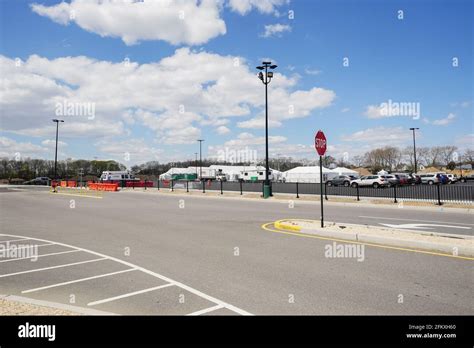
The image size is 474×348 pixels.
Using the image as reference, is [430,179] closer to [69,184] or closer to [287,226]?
[287,226]

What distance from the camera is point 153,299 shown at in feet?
16.8

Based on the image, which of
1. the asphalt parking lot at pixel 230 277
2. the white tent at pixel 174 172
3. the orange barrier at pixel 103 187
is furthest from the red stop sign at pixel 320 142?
the white tent at pixel 174 172

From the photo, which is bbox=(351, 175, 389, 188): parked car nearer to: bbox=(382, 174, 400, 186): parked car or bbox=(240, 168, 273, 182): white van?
bbox=(382, 174, 400, 186): parked car

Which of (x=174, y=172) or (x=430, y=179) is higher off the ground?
(x=174, y=172)

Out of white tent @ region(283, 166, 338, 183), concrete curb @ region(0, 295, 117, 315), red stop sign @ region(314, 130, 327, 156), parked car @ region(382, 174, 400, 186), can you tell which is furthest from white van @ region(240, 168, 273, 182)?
concrete curb @ region(0, 295, 117, 315)

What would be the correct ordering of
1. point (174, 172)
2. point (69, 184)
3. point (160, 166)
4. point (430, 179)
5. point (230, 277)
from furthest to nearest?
point (160, 166), point (174, 172), point (69, 184), point (430, 179), point (230, 277)

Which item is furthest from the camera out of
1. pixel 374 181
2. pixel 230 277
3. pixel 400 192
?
pixel 374 181

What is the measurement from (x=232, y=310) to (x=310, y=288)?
1.53 metres

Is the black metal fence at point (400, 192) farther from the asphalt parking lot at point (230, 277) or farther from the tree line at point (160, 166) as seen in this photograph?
the tree line at point (160, 166)

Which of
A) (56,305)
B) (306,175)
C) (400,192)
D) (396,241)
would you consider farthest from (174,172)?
(56,305)

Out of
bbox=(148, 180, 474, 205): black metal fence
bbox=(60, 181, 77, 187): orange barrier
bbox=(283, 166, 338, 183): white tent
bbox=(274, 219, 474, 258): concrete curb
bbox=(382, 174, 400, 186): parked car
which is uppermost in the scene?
bbox=(283, 166, 338, 183): white tent

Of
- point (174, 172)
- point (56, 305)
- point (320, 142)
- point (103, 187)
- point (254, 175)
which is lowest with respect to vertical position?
point (56, 305)
